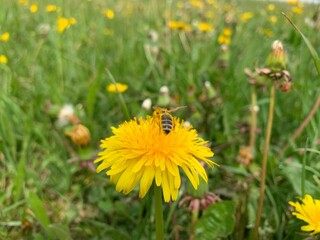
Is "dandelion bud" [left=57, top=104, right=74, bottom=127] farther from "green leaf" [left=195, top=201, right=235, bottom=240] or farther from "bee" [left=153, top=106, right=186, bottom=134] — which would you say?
"bee" [left=153, top=106, right=186, bottom=134]

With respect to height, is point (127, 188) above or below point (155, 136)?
below

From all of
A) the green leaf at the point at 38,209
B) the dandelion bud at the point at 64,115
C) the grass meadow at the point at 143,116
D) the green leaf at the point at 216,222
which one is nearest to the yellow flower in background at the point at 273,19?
the grass meadow at the point at 143,116

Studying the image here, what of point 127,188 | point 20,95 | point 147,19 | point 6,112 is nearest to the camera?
Result: point 127,188

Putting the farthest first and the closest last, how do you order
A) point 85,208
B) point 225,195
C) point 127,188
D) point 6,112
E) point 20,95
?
point 20,95, point 6,112, point 85,208, point 225,195, point 127,188

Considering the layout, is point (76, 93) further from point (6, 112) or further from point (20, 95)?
point (6, 112)

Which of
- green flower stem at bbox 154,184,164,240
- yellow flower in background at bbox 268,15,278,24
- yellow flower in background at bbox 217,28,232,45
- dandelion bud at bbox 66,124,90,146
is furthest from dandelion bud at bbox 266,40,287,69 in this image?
yellow flower in background at bbox 268,15,278,24

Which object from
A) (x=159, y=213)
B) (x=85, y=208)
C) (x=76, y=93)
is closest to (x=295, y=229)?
(x=159, y=213)
